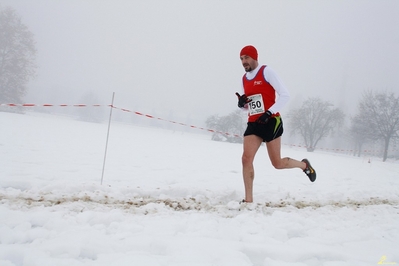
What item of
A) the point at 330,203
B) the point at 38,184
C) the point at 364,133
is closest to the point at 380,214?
the point at 330,203

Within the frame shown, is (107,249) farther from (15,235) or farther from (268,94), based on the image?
(268,94)

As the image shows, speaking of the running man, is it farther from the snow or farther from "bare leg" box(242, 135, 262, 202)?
the snow

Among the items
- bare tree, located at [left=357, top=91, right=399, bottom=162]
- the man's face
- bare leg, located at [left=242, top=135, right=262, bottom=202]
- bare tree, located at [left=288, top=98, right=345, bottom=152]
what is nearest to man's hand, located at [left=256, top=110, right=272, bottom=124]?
bare leg, located at [left=242, top=135, right=262, bottom=202]

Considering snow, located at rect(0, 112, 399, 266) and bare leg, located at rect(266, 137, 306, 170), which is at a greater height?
bare leg, located at rect(266, 137, 306, 170)

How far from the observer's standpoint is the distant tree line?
104ft

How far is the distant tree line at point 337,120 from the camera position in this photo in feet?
104

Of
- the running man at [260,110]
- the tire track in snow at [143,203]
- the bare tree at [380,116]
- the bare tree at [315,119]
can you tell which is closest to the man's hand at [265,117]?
the running man at [260,110]

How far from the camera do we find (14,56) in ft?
81.5

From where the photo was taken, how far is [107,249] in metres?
1.85

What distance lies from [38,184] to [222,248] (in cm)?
310

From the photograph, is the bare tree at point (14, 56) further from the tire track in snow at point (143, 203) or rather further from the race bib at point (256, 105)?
the race bib at point (256, 105)

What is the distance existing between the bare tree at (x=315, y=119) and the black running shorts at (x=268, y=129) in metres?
40.7

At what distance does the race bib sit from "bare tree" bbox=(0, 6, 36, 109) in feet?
96.0

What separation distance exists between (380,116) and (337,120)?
944cm
